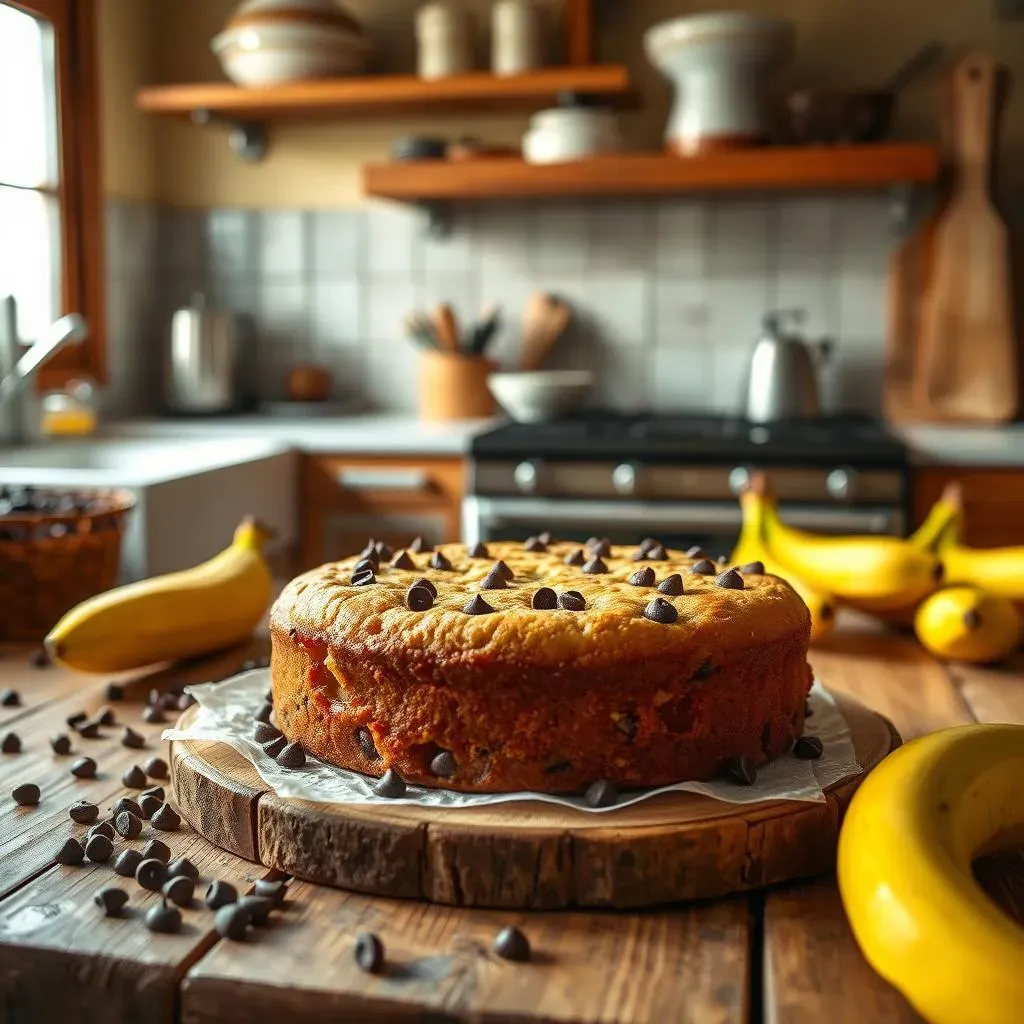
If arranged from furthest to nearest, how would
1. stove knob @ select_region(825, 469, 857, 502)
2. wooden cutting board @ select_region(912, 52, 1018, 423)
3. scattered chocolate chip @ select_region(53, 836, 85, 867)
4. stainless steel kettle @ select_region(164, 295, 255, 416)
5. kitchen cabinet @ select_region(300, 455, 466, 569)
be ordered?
stainless steel kettle @ select_region(164, 295, 255, 416) < wooden cutting board @ select_region(912, 52, 1018, 423) < kitchen cabinet @ select_region(300, 455, 466, 569) < stove knob @ select_region(825, 469, 857, 502) < scattered chocolate chip @ select_region(53, 836, 85, 867)

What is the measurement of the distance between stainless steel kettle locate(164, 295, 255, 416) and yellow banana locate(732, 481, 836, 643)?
2300mm

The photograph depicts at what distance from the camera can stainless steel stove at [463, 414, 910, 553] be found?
8.51ft

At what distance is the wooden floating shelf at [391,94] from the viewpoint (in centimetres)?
305

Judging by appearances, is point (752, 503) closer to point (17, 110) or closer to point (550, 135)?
point (550, 135)

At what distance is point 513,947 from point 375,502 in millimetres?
2294

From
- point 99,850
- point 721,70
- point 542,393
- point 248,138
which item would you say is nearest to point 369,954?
point 99,850

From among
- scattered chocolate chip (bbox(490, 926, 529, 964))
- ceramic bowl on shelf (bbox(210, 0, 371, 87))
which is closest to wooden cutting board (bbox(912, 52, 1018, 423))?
ceramic bowl on shelf (bbox(210, 0, 371, 87))

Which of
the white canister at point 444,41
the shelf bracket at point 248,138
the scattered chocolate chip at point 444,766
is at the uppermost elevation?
the white canister at point 444,41

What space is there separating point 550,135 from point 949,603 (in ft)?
6.95

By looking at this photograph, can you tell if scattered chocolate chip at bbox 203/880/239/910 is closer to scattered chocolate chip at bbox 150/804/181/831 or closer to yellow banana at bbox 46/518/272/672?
scattered chocolate chip at bbox 150/804/181/831

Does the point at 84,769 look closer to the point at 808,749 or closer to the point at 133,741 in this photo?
the point at 133,741

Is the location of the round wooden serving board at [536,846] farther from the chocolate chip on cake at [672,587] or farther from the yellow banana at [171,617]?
the yellow banana at [171,617]

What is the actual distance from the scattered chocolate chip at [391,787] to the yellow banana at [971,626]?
0.66 m

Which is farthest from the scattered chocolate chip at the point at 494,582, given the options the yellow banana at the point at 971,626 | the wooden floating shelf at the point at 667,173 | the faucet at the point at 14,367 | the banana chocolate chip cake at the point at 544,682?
the wooden floating shelf at the point at 667,173
